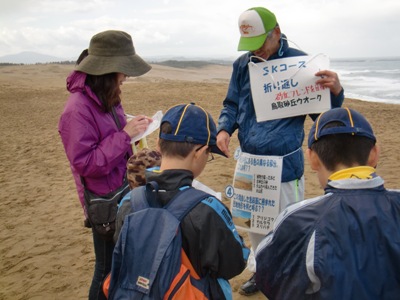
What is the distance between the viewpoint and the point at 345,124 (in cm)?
152

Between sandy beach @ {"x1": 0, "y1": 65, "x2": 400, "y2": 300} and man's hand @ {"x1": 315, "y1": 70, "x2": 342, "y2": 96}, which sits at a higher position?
man's hand @ {"x1": 315, "y1": 70, "x2": 342, "y2": 96}

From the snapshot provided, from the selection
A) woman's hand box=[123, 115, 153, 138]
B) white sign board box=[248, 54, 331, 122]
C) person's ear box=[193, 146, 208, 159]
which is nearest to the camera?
person's ear box=[193, 146, 208, 159]

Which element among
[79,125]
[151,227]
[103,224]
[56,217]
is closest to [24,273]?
[56,217]

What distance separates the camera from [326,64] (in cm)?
255

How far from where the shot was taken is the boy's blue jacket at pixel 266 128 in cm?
259

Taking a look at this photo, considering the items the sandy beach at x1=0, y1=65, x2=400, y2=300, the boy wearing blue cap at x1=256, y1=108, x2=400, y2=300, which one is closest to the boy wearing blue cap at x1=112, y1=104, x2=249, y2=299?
the boy wearing blue cap at x1=256, y1=108, x2=400, y2=300

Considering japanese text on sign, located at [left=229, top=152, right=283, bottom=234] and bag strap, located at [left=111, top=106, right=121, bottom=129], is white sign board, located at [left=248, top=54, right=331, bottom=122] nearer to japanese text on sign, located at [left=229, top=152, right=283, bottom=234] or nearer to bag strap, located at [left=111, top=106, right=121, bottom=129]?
japanese text on sign, located at [left=229, top=152, right=283, bottom=234]

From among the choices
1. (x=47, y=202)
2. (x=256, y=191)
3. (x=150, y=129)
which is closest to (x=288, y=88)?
(x=256, y=191)

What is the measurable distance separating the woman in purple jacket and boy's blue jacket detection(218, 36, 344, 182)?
2.35ft

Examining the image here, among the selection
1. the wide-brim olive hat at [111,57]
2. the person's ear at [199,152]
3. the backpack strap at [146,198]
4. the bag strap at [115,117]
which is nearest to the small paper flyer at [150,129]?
the bag strap at [115,117]

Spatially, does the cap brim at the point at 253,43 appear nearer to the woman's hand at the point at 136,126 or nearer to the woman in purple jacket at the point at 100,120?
the woman in purple jacket at the point at 100,120

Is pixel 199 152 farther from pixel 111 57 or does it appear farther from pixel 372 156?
pixel 111 57

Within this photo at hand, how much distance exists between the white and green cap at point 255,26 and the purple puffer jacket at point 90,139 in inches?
38.7

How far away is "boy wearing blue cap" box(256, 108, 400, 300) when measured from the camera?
1369mm
